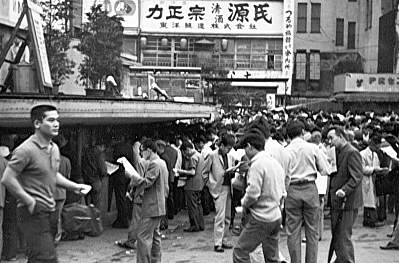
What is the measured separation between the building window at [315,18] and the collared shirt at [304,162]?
53842mm

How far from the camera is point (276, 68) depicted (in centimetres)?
5716

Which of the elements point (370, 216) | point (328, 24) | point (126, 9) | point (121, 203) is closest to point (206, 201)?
point (121, 203)

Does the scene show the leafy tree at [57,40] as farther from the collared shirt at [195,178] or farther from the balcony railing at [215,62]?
the balcony railing at [215,62]

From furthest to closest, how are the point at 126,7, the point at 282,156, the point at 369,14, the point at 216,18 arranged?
the point at 369,14, the point at 216,18, the point at 126,7, the point at 282,156

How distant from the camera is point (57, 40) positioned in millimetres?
23766

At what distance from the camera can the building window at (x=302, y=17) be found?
6306 cm

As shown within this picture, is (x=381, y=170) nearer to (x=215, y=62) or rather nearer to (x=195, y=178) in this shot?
(x=195, y=178)

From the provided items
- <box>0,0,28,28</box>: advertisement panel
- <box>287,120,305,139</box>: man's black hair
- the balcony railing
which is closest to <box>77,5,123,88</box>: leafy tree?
<box>0,0,28,28</box>: advertisement panel

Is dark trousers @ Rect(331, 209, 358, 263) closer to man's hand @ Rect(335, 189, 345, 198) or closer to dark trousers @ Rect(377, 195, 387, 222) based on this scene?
man's hand @ Rect(335, 189, 345, 198)

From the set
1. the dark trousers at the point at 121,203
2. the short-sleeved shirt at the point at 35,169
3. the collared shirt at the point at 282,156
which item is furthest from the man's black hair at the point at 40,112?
the dark trousers at the point at 121,203

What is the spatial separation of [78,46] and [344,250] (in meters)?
19.5

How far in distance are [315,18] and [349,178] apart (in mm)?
54673

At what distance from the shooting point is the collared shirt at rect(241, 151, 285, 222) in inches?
339

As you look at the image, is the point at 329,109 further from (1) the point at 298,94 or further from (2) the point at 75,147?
(2) the point at 75,147
